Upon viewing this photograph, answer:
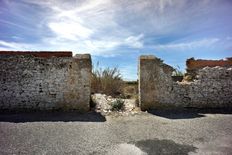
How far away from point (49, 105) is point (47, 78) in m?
1.08

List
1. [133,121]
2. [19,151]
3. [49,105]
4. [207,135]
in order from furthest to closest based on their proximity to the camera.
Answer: [49,105]
[133,121]
[207,135]
[19,151]

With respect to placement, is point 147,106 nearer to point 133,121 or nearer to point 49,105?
point 133,121

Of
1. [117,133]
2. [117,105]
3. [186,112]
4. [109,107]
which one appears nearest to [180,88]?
[186,112]

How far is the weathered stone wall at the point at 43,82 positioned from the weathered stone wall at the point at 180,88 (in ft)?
7.64

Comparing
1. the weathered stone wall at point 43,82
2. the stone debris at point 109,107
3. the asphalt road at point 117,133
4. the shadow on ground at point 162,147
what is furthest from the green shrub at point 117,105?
the shadow on ground at point 162,147

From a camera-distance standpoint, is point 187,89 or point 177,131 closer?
point 177,131

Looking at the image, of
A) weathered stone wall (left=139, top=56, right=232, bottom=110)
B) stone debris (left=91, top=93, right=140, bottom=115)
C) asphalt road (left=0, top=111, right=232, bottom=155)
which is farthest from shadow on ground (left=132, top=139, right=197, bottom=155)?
weathered stone wall (left=139, top=56, right=232, bottom=110)

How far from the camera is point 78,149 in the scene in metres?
5.32

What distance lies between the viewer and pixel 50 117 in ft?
27.5

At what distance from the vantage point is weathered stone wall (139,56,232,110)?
31.0ft

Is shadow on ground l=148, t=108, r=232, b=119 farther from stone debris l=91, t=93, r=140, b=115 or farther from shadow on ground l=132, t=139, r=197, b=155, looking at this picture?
shadow on ground l=132, t=139, r=197, b=155

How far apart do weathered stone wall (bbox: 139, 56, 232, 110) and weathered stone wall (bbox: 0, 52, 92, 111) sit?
233 cm

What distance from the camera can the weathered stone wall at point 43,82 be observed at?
362 inches

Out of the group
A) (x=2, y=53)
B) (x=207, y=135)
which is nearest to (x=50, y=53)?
(x=2, y=53)
